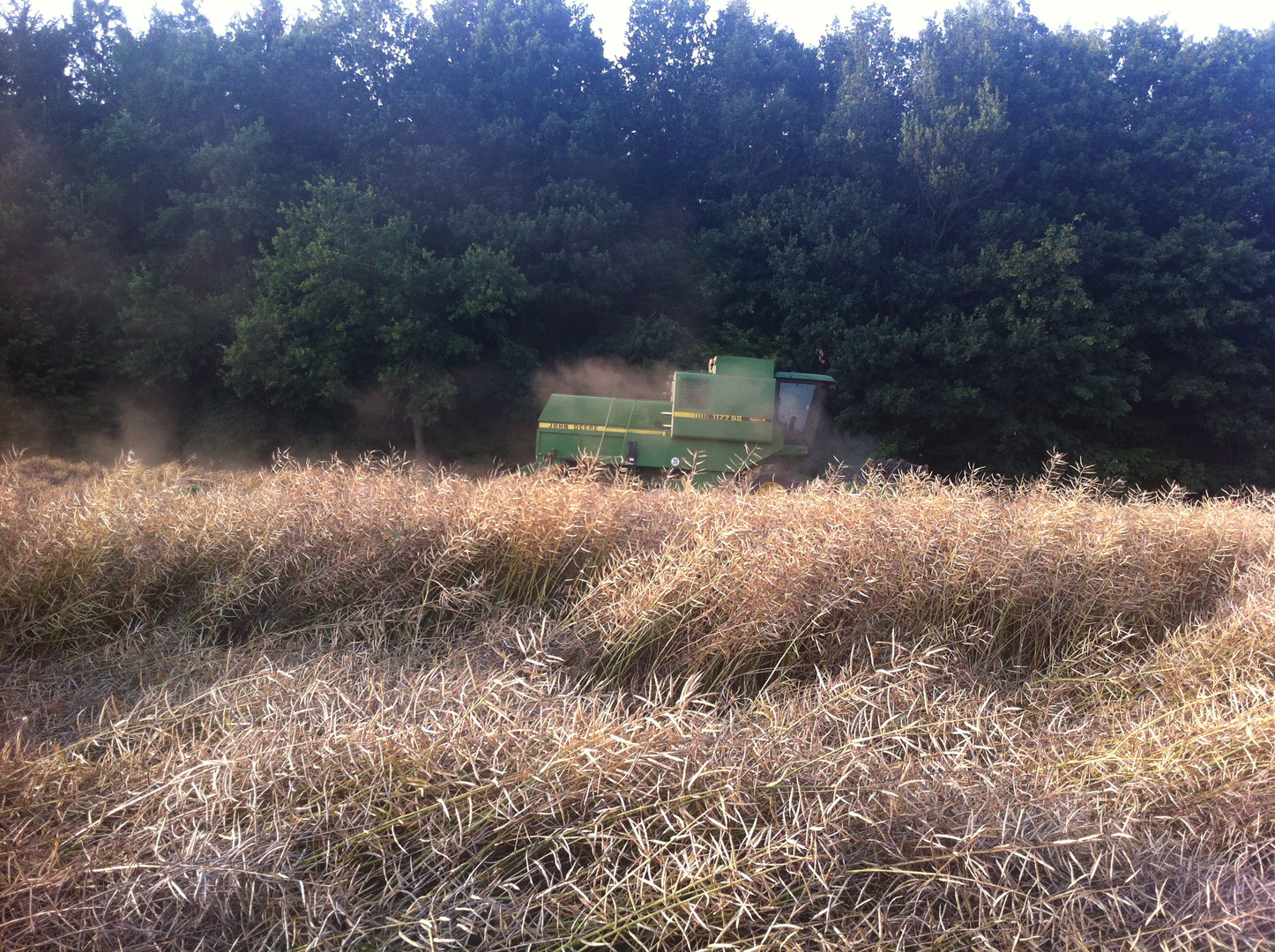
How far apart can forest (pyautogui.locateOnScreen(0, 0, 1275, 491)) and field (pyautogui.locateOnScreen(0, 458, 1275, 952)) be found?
544 inches

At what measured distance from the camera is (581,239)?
20406 millimetres

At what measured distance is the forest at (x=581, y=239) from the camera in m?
18.8

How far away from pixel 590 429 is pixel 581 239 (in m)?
8.48

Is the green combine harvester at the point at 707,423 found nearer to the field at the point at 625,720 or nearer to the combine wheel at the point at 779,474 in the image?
the combine wheel at the point at 779,474

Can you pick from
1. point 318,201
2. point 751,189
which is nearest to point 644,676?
point 318,201

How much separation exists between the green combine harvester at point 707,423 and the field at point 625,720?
23.2 feet

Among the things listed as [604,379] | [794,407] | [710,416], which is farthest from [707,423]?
[604,379]

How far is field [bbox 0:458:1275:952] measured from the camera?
7.69 feet

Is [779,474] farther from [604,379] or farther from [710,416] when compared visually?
[604,379]

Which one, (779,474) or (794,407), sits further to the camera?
(794,407)

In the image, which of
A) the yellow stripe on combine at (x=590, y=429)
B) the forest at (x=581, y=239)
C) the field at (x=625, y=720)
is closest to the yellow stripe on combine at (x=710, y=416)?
the yellow stripe on combine at (x=590, y=429)

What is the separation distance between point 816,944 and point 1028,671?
268 cm

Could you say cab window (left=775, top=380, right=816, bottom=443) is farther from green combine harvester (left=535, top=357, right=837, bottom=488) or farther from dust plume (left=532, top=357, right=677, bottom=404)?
dust plume (left=532, top=357, right=677, bottom=404)

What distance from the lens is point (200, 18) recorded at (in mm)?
22688
